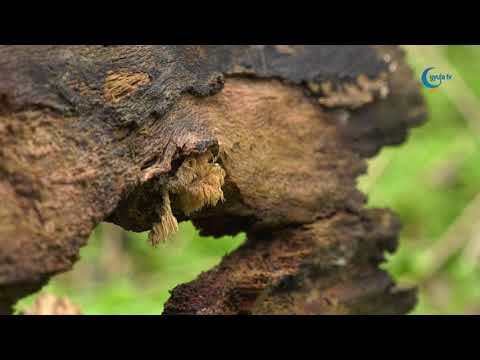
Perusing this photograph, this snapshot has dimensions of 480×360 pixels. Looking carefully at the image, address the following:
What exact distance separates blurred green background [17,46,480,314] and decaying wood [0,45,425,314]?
1069 mm

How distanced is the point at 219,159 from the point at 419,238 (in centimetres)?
235

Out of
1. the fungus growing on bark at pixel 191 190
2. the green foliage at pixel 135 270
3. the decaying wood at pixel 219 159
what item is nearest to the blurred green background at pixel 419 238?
the green foliage at pixel 135 270

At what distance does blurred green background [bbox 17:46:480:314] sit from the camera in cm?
319

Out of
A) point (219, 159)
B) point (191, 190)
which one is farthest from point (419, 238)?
point (191, 190)

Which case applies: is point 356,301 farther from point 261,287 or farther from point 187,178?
point 187,178

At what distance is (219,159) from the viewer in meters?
1.42

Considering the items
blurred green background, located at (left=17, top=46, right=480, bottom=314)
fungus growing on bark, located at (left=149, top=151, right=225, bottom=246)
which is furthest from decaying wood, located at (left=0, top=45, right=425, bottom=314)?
blurred green background, located at (left=17, top=46, right=480, bottom=314)

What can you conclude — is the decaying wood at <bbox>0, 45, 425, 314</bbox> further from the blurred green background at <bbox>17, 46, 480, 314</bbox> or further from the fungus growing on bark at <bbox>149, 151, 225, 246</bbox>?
the blurred green background at <bbox>17, 46, 480, 314</bbox>

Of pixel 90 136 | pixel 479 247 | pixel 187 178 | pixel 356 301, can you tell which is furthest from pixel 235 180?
pixel 479 247

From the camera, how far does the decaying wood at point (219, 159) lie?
1.10 metres

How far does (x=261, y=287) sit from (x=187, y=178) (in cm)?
42

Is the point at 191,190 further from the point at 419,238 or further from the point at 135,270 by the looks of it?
the point at 135,270

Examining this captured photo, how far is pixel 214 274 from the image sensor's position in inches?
63.2

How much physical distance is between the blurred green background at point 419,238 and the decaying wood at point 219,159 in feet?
3.51
